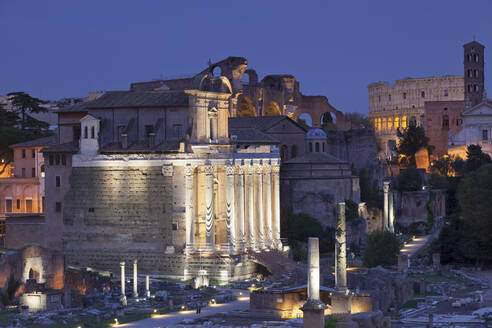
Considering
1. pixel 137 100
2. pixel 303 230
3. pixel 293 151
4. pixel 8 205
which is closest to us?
pixel 137 100

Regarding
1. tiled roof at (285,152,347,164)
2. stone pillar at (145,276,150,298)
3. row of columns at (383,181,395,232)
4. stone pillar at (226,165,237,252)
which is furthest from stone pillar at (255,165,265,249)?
row of columns at (383,181,395,232)

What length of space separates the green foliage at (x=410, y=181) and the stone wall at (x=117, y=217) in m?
42.4

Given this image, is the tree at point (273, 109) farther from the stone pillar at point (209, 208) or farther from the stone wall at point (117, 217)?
the stone pillar at point (209, 208)

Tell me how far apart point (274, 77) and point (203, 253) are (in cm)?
4647

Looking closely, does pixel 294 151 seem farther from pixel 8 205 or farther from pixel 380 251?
pixel 8 205

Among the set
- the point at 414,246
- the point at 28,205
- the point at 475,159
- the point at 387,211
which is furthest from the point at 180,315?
the point at 475,159

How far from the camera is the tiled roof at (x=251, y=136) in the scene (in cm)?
8256

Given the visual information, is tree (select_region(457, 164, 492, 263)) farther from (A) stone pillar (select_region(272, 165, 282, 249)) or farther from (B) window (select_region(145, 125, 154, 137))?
(B) window (select_region(145, 125, 154, 137))

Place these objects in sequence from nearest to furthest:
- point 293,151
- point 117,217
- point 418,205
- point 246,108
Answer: point 117,217
point 293,151
point 418,205
point 246,108

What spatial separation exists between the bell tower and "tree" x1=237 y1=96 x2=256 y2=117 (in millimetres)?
42265

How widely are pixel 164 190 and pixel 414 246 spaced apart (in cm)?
2698

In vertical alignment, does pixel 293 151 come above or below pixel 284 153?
above

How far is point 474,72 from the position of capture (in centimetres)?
14138

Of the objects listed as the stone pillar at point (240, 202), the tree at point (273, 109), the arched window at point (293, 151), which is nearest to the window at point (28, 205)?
the stone pillar at point (240, 202)
